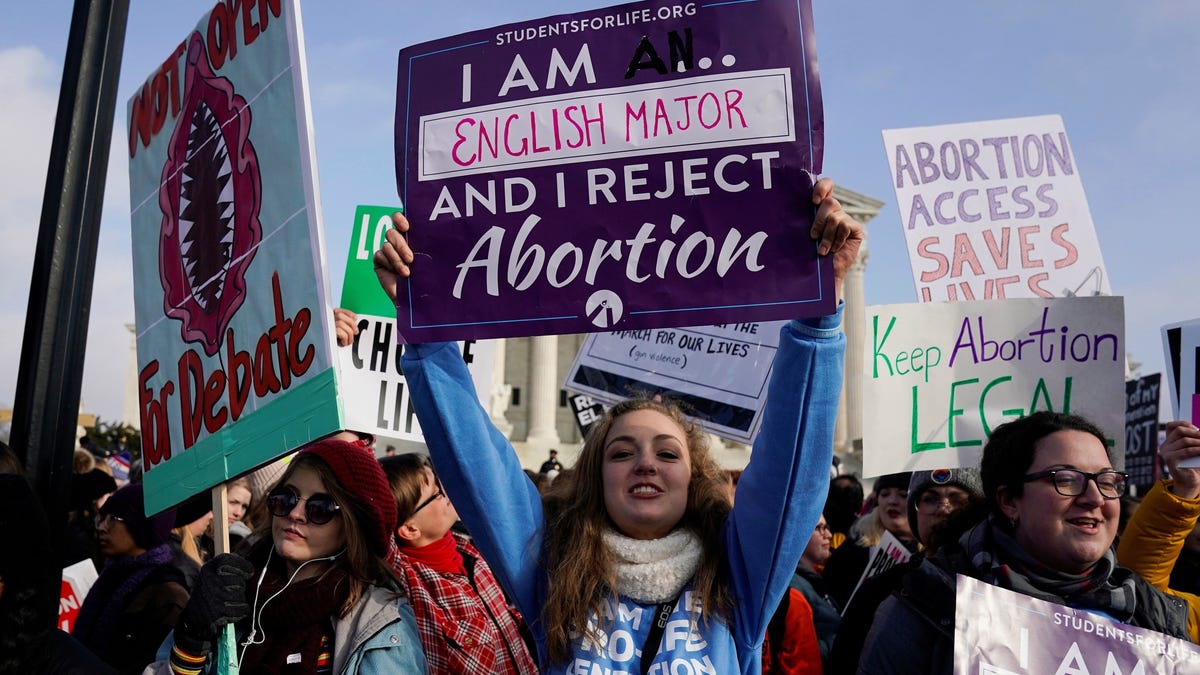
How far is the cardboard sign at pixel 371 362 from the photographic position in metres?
5.65

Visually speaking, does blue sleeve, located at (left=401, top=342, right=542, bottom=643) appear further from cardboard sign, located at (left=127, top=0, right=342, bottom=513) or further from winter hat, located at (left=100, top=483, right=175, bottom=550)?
winter hat, located at (left=100, top=483, right=175, bottom=550)

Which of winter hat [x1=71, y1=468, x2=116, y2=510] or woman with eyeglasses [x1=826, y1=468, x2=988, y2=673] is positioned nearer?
woman with eyeglasses [x1=826, y1=468, x2=988, y2=673]

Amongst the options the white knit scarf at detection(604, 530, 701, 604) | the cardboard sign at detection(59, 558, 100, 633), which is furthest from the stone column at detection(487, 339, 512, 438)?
the white knit scarf at detection(604, 530, 701, 604)

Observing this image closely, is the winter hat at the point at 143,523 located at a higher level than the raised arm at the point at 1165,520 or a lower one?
lower

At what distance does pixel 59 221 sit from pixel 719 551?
235 centimetres

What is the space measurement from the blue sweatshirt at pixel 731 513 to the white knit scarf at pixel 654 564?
1.8 inches

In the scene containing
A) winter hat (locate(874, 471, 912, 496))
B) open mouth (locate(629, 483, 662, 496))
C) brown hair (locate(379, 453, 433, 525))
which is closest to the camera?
open mouth (locate(629, 483, 662, 496))

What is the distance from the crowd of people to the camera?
273 centimetres

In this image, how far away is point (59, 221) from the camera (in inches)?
139

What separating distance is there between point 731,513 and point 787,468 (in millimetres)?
315

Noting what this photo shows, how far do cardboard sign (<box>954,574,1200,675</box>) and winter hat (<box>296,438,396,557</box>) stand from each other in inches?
68.9

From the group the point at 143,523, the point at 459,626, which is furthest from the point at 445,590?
the point at 143,523

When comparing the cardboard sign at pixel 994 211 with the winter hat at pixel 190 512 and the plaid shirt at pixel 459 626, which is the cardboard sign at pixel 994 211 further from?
the winter hat at pixel 190 512

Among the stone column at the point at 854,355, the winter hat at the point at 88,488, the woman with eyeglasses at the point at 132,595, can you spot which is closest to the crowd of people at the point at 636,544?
the woman with eyeglasses at the point at 132,595
